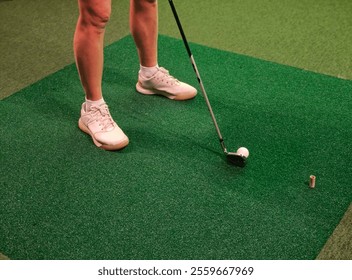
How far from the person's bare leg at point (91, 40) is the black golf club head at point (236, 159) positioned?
655 mm

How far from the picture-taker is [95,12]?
1787 mm

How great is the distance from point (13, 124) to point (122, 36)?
1146 millimetres

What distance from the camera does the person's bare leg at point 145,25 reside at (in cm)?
213

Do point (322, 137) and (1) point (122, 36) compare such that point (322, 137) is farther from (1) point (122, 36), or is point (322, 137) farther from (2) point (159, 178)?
(1) point (122, 36)

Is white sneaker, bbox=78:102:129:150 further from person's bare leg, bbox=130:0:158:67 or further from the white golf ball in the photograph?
the white golf ball

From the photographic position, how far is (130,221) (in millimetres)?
1670

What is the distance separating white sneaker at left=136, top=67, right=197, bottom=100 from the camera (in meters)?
2.33

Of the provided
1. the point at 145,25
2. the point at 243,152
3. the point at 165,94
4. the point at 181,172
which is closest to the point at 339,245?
the point at 243,152

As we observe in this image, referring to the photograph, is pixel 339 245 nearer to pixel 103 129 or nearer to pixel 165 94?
pixel 103 129

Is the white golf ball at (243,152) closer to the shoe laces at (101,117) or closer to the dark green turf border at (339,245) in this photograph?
the dark green turf border at (339,245)

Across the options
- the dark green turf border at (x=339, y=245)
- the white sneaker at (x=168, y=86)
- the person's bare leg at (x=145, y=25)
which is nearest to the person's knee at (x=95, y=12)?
the person's bare leg at (x=145, y=25)

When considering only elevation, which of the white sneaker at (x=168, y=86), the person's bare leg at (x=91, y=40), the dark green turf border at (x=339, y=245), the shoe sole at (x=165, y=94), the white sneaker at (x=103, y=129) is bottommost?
the white sneaker at (x=103, y=129)

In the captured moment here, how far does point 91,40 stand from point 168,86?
1.89 ft

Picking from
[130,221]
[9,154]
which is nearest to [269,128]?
[130,221]
